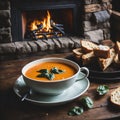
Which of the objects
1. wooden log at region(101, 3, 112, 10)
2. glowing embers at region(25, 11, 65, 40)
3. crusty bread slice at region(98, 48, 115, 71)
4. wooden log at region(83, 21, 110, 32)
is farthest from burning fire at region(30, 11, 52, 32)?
crusty bread slice at region(98, 48, 115, 71)

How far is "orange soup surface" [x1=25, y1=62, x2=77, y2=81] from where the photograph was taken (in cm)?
110

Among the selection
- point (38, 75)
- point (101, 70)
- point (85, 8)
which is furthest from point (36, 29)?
point (38, 75)

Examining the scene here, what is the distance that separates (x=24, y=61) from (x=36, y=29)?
463 mm

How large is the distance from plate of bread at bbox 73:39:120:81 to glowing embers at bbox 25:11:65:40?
0.63m

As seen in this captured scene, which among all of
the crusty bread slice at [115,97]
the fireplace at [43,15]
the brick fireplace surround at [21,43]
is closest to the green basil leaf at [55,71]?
the crusty bread slice at [115,97]

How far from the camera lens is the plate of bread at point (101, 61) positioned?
4.35 feet

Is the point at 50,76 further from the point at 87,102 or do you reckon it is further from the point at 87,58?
the point at 87,58

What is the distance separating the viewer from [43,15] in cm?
214

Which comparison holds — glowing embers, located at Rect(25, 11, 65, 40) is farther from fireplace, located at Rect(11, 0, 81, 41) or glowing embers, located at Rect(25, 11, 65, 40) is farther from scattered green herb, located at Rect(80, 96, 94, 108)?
scattered green herb, located at Rect(80, 96, 94, 108)

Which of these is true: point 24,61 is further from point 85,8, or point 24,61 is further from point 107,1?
point 107,1

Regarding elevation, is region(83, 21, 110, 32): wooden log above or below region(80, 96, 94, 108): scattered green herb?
above

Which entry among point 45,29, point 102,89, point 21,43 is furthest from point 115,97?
point 45,29

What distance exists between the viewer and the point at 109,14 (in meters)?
2.12

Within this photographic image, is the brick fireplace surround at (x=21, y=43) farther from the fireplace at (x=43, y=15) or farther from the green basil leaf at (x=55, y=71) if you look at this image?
the green basil leaf at (x=55, y=71)
